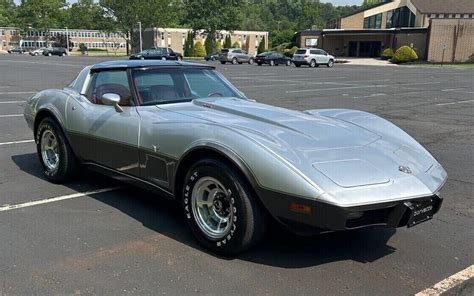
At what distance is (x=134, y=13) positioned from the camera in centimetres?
8538

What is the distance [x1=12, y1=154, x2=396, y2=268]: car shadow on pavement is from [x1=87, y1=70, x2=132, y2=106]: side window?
43.2 inches

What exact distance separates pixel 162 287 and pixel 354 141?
1.86 m

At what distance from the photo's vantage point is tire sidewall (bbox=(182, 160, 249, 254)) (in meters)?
3.46

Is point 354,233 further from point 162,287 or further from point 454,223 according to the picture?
point 162,287

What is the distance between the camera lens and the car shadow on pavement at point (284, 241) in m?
3.70

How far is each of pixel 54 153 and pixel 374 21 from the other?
3220 inches

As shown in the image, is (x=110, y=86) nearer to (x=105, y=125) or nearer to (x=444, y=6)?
(x=105, y=125)

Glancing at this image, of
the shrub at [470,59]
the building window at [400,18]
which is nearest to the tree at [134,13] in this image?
the building window at [400,18]

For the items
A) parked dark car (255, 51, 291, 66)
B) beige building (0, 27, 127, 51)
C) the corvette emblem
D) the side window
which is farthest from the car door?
beige building (0, 27, 127, 51)

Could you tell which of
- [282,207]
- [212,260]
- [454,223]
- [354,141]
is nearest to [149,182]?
[212,260]

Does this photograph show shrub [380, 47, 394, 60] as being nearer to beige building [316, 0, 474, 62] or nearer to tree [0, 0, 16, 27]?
Result: beige building [316, 0, 474, 62]

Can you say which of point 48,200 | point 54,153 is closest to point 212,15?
point 54,153

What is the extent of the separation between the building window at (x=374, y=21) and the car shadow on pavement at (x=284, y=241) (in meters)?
81.5

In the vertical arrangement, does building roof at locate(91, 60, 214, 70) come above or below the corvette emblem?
above
